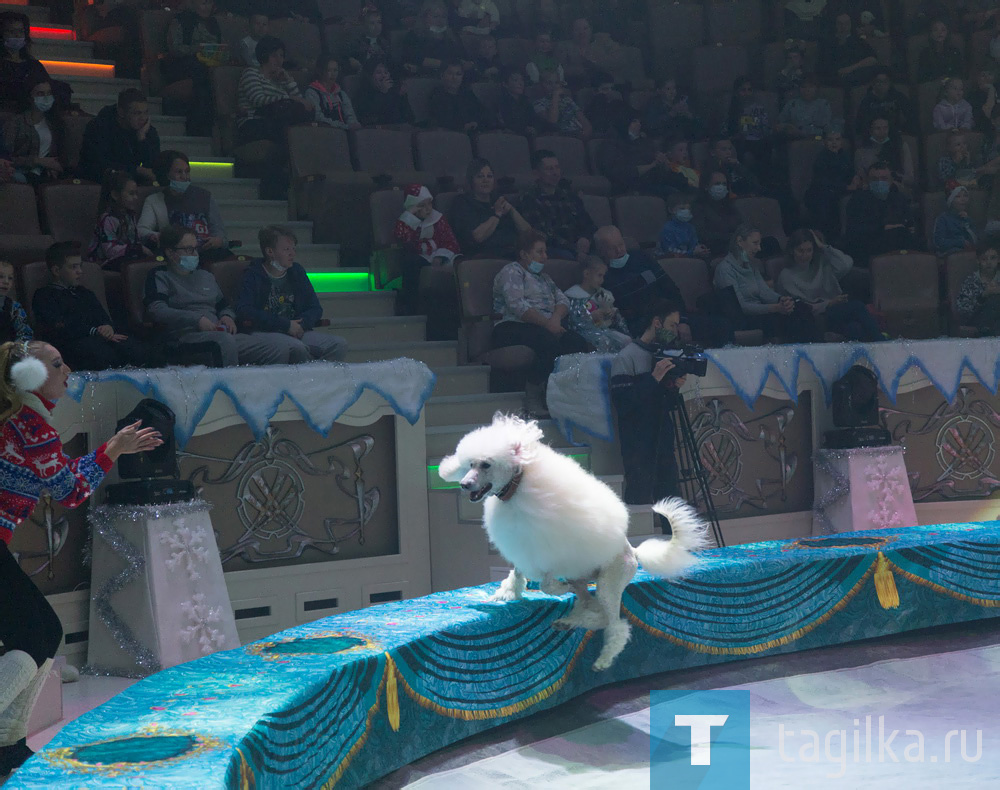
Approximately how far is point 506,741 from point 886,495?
11.4 ft

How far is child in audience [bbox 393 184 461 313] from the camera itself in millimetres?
7113

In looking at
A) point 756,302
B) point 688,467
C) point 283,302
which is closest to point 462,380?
Result: point 283,302

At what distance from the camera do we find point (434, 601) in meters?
3.85

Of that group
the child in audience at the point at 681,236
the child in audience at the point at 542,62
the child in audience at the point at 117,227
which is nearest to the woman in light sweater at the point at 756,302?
the child in audience at the point at 681,236

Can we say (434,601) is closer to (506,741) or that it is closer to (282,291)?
(506,741)

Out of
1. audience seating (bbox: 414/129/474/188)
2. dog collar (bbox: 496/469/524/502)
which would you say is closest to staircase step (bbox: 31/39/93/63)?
audience seating (bbox: 414/129/474/188)

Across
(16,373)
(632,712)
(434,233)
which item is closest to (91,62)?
(434,233)

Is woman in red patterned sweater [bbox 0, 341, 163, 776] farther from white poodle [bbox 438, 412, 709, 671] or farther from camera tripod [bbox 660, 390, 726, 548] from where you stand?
camera tripod [bbox 660, 390, 726, 548]

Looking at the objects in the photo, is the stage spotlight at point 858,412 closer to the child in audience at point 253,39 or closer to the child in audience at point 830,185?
the child in audience at point 830,185

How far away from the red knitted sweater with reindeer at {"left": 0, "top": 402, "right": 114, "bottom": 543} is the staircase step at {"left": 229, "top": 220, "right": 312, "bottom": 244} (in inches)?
166

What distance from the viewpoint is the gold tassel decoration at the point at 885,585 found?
4590mm

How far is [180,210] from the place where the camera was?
643 cm

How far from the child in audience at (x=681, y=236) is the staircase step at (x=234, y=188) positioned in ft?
9.51

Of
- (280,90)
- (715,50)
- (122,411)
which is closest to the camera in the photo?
(122,411)
